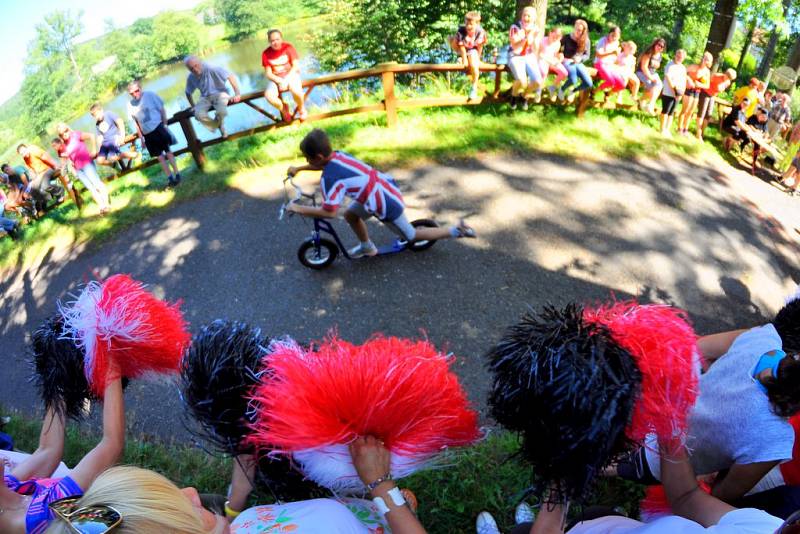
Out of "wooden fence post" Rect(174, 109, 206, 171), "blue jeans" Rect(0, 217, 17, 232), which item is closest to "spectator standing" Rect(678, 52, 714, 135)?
"wooden fence post" Rect(174, 109, 206, 171)

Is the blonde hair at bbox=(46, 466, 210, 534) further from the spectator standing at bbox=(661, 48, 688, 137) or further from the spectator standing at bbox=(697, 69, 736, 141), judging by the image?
the spectator standing at bbox=(697, 69, 736, 141)

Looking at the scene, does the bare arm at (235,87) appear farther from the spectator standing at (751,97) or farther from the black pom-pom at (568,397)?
the spectator standing at (751,97)

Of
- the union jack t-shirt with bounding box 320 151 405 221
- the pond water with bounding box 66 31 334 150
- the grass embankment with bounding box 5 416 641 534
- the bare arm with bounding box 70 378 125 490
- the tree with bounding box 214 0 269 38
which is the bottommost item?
the pond water with bounding box 66 31 334 150

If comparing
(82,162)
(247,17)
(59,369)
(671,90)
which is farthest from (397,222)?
(247,17)

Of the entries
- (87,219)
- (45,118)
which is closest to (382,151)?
(87,219)

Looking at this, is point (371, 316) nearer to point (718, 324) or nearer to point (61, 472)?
point (61, 472)

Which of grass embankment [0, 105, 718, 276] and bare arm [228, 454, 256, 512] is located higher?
bare arm [228, 454, 256, 512]

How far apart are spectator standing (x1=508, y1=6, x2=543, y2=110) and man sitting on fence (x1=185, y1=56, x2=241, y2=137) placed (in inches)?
174

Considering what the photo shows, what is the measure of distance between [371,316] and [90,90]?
58.4 meters

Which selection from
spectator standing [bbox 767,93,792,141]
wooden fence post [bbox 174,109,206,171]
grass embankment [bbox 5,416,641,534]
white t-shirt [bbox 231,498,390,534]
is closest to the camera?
white t-shirt [bbox 231,498,390,534]

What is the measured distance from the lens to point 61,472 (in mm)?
2209

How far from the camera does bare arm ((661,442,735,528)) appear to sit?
5.08 feet

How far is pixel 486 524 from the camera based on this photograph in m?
2.55

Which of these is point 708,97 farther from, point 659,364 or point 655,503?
point 659,364
